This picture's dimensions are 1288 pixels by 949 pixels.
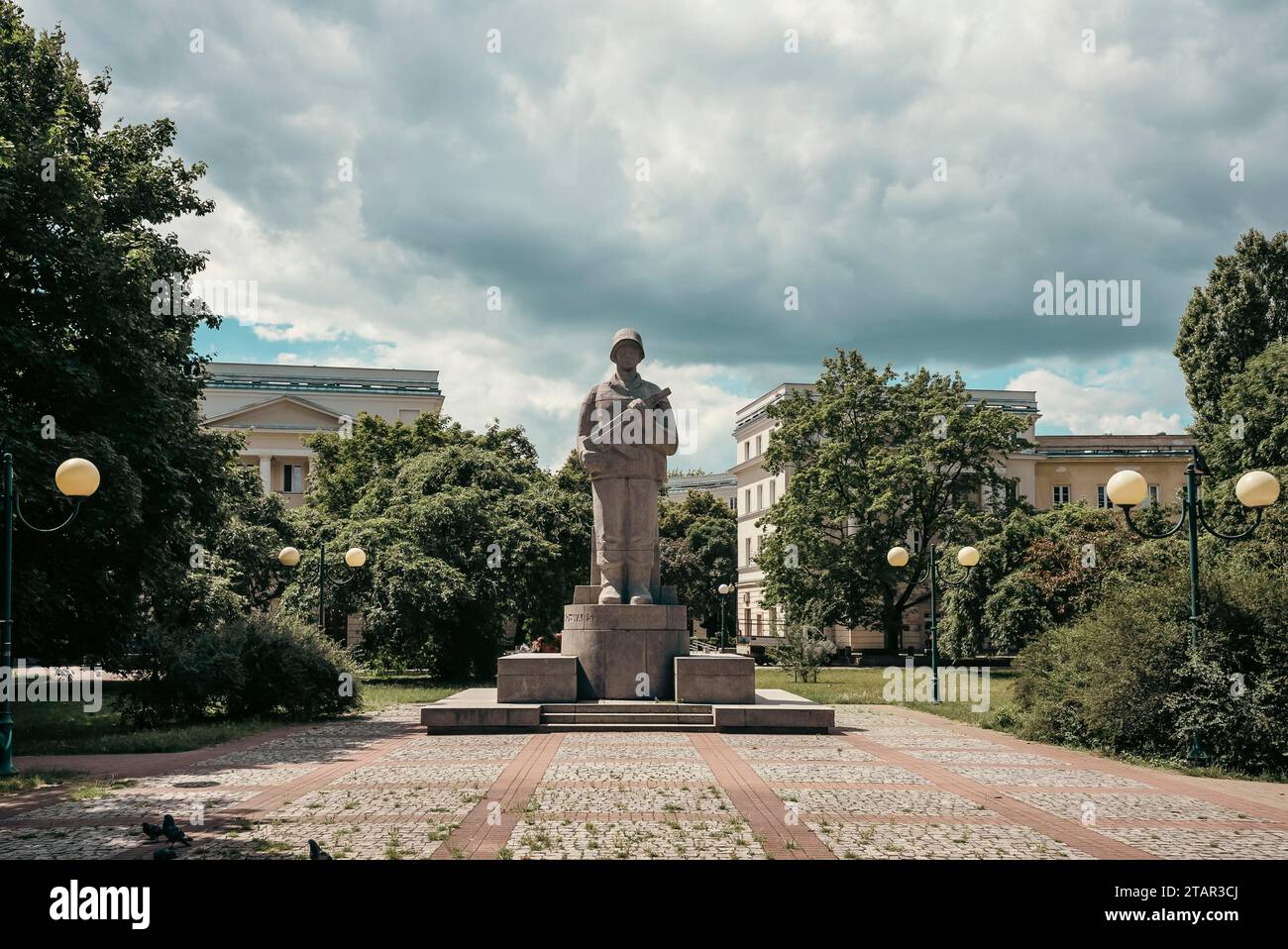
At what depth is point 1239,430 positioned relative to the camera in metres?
30.7

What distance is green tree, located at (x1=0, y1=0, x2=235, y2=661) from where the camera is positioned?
50.1 feet

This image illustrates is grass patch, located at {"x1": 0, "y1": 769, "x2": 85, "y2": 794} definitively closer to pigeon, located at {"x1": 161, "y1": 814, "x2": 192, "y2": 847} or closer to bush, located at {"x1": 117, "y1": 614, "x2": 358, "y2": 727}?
pigeon, located at {"x1": 161, "y1": 814, "x2": 192, "y2": 847}

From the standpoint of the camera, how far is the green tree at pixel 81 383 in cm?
1528

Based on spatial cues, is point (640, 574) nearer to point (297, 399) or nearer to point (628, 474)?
point (628, 474)

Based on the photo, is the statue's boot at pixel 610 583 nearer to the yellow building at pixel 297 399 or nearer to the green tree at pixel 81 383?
the green tree at pixel 81 383

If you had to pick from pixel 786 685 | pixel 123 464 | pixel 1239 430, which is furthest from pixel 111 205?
pixel 1239 430

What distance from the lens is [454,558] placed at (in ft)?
98.8

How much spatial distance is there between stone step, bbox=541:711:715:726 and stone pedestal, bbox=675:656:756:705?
1.98 feet

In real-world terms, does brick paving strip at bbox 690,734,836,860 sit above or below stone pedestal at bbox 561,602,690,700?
below

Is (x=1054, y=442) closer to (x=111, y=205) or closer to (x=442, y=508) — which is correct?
(x=442, y=508)

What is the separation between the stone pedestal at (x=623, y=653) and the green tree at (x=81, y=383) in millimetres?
7175

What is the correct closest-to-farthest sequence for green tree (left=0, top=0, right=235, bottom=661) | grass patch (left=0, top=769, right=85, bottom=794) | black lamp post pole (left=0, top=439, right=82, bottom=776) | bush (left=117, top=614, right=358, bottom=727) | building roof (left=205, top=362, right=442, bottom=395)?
grass patch (left=0, top=769, right=85, bottom=794), black lamp post pole (left=0, top=439, right=82, bottom=776), green tree (left=0, top=0, right=235, bottom=661), bush (left=117, top=614, right=358, bottom=727), building roof (left=205, top=362, right=442, bottom=395)

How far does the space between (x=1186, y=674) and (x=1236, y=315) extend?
25.8 metres

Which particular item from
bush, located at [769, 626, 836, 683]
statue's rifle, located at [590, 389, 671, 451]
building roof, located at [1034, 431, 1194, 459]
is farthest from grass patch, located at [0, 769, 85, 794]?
building roof, located at [1034, 431, 1194, 459]
